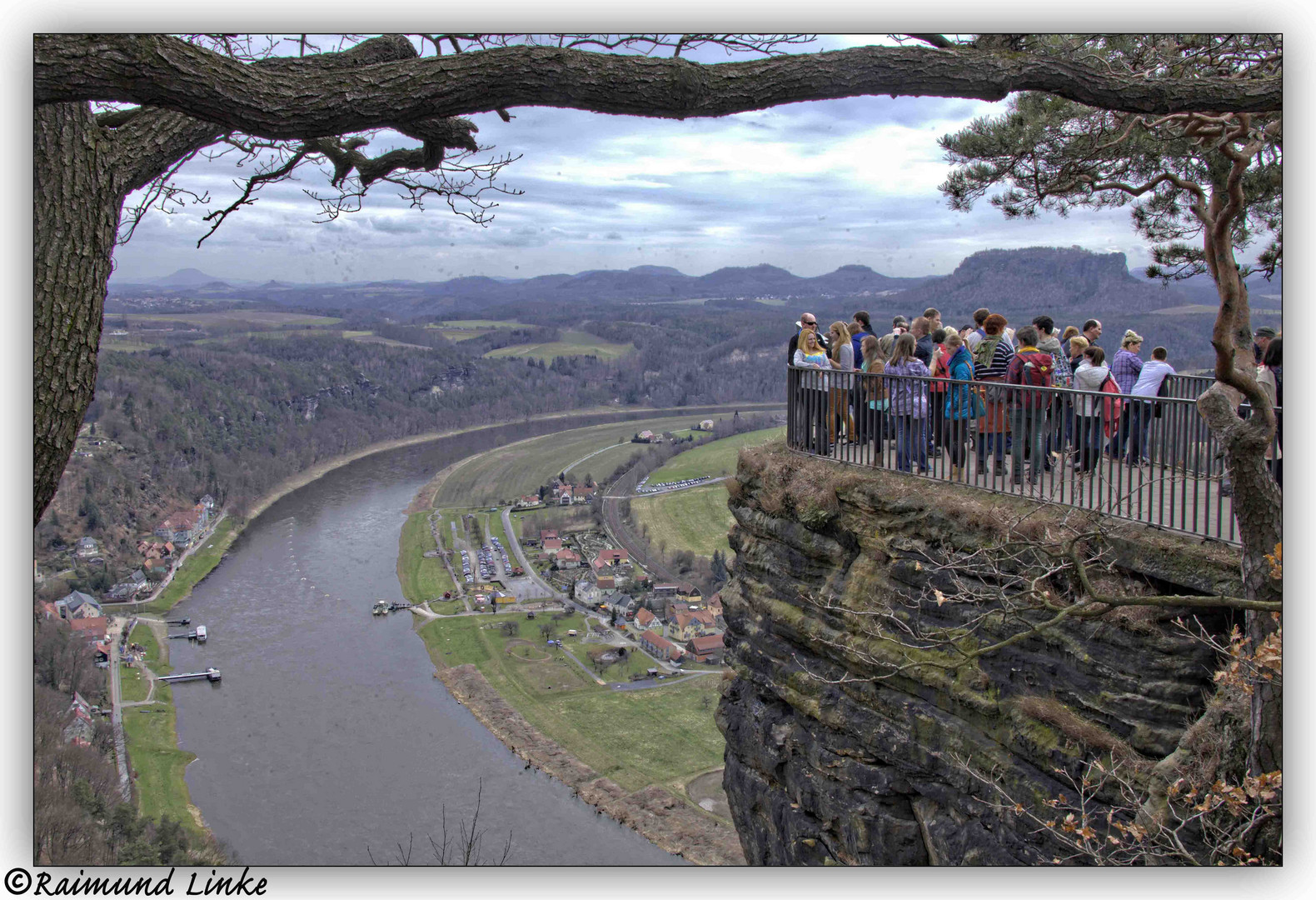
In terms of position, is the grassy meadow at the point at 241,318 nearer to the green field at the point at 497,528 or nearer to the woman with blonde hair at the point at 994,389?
the green field at the point at 497,528

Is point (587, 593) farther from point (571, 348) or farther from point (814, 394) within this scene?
point (571, 348)

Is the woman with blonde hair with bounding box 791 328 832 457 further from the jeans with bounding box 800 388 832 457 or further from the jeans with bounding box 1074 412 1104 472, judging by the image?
the jeans with bounding box 1074 412 1104 472

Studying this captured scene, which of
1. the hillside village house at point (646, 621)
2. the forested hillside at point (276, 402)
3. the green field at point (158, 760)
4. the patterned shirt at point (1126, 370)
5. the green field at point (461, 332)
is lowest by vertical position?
the green field at point (158, 760)

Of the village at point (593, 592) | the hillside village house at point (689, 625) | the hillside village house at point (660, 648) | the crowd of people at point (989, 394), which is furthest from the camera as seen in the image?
the hillside village house at point (689, 625)

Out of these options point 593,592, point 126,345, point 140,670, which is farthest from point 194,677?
point 126,345

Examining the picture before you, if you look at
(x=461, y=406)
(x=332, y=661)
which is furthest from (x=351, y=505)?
(x=461, y=406)

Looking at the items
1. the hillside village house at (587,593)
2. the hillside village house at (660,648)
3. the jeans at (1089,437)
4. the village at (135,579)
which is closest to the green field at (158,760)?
the village at (135,579)
